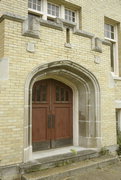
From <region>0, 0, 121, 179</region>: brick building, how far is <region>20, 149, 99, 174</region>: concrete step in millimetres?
240

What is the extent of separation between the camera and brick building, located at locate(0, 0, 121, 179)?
14.3 feet

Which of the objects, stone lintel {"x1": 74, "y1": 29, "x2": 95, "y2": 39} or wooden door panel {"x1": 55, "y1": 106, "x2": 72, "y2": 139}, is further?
wooden door panel {"x1": 55, "y1": 106, "x2": 72, "y2": 139}

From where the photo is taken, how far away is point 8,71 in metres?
4.31

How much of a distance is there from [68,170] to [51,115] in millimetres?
1894

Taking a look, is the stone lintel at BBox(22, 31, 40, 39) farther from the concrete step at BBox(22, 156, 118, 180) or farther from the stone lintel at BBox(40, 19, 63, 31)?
the concrete step at BBox(22, 156, 118, 180)

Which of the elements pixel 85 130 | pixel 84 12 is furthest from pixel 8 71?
pixel 84 12

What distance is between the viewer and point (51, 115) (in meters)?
5.84

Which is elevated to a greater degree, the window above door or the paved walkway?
the window above door

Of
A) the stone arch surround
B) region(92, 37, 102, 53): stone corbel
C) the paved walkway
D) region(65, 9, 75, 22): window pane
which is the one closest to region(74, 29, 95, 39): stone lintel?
region(92, 37, 102, 53): stone corbel

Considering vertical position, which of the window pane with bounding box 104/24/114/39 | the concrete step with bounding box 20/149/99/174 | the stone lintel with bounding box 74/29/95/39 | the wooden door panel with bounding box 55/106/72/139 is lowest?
the concrete step with bounding box 20/149/99/174

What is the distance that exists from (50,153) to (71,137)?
4.27 ft

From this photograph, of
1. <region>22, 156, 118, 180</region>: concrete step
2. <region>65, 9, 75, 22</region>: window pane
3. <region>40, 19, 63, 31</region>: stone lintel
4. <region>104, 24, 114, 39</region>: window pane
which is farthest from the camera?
<region>104, 24, 114, 39</region>: window pane

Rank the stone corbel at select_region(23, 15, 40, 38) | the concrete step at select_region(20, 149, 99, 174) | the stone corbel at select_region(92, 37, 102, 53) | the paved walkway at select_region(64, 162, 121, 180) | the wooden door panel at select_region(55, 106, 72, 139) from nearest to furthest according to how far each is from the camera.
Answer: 1. the concrete step at select_region(20, 149, 99, 174)
2. the paved walkway at select_region(64, 162, 121, 180)
3. the stone corbel at select_region(23, 15, 40, 38)
4. the stone corbel at select_region(92, 37, 102, 53)
5. the wooden door panel at select_region(55, 106, 72, 139)

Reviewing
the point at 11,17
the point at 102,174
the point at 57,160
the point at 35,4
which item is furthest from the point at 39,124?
the point at 35,4
